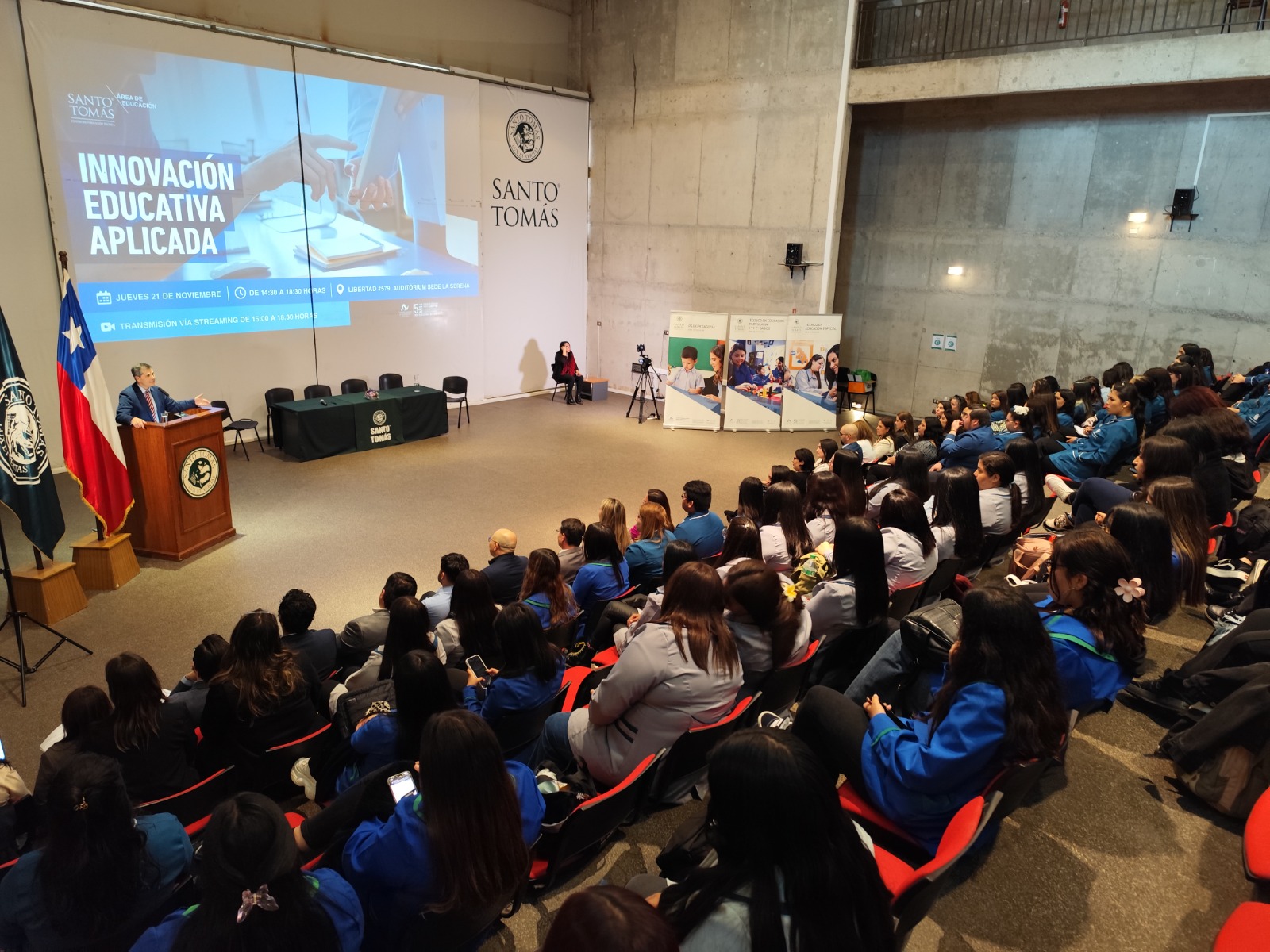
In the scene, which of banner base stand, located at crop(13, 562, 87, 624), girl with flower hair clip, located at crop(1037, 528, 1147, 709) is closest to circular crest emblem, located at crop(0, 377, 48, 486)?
banner base stand, located at crop(13, 562, 87, 624)

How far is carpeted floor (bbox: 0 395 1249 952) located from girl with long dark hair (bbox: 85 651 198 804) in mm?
1414

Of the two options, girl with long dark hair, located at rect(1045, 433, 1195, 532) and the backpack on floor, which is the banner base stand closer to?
the backpack on floor

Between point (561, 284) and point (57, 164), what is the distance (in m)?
7.26

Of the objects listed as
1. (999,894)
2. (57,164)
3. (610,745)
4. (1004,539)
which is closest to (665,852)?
(610,745)

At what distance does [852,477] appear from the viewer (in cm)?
538

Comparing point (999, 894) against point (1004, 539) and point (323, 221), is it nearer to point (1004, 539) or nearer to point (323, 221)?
point (1004, 539)

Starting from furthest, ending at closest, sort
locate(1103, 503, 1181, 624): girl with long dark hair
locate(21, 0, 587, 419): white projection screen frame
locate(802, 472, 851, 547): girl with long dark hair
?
locate(21, 0, 587, 419): white projection screen frame, locate(802, 472, 851, 547): girl with long dark hair, locate(1103, 503, 1181, 624): girl with long dark hair

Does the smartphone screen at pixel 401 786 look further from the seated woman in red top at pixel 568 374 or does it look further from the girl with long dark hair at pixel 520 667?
the seated woman in red top at pixel 568 374

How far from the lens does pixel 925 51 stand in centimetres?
1102

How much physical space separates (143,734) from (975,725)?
9.35ft

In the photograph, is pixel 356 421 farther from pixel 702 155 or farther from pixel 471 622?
pixel 471 622

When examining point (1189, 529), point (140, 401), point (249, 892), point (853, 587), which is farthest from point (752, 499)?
point (140, 401)

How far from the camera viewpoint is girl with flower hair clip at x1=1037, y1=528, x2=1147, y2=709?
2.61 meters

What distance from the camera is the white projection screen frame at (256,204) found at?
320 inches
